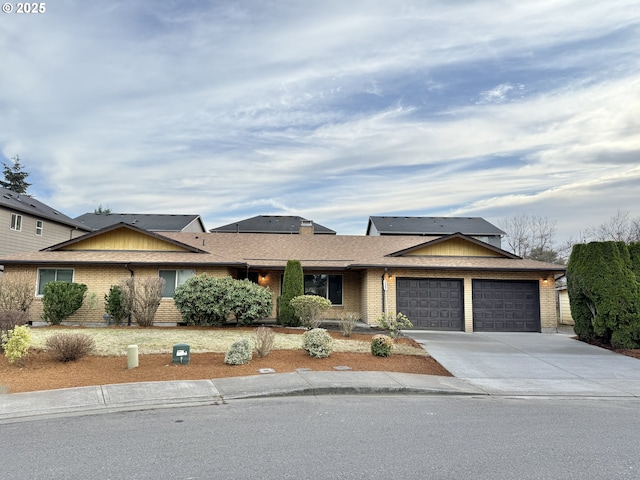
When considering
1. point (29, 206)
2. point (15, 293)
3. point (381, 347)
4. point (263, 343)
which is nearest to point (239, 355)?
point (263, 343)

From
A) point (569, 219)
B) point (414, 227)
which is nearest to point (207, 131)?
point (414, 227)

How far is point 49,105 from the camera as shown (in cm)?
1503

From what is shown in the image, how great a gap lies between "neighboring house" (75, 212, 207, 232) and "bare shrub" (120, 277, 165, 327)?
22.0 m

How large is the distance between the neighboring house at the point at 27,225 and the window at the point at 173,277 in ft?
37.3

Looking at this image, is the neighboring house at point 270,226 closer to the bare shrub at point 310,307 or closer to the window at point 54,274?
the window at point 54,274

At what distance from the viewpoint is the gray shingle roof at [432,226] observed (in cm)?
3731

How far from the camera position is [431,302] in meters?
17.1

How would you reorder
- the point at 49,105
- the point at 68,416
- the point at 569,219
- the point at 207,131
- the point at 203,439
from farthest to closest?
the point at 569,219
the point at 207,131
the point at 49,105
the point at 68,416
the point at 203,439

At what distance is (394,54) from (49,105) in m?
12.7

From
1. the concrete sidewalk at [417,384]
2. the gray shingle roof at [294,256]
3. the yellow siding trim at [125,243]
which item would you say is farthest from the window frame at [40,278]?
the concrete sidewalk at [417,384]

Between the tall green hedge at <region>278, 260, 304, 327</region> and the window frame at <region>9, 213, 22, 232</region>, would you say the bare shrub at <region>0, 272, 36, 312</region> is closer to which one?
the tall green hedge at <region>278, 260, 304, 327</region>

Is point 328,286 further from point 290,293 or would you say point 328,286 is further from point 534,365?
point 534,365

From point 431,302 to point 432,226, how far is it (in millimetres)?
22338

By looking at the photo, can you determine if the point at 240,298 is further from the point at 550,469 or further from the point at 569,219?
the point at 569,219
